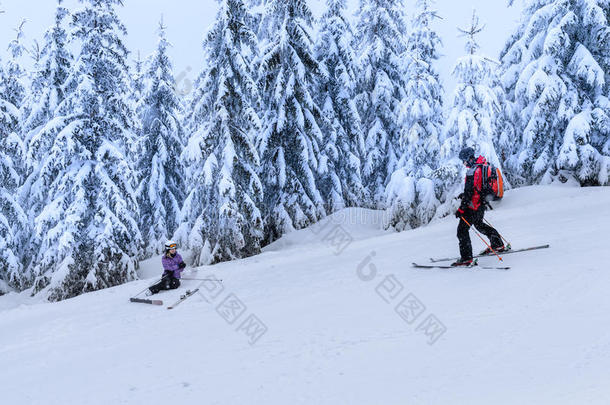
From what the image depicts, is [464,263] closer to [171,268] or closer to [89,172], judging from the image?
[171,268]

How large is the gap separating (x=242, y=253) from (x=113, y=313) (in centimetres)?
621

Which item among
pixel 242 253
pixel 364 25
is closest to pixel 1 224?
pixel 242 253

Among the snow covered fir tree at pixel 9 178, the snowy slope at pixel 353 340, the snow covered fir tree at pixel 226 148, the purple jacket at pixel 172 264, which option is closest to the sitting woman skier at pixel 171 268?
the purple jacket at pixel 172 264

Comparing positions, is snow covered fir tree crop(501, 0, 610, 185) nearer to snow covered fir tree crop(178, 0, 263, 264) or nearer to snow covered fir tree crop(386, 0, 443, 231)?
snow covered fir tree crop(386, 0, 443, 231)

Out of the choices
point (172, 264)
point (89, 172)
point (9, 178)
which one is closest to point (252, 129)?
point (89, 172)

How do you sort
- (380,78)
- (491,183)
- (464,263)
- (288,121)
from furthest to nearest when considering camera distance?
(380,78) → (288,121) → (464,263) → (491,183)

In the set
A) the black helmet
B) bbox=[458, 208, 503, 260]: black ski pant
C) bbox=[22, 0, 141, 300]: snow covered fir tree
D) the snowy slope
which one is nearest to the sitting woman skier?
the snowy slope

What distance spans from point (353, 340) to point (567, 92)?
13.4m

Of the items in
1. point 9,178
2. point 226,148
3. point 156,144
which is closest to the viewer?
point 226,148

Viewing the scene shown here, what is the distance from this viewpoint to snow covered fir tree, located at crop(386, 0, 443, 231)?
630 inches

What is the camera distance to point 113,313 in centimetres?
853

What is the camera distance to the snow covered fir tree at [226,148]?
13.7m

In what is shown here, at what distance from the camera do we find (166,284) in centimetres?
995

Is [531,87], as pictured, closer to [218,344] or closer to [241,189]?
[241,189]
